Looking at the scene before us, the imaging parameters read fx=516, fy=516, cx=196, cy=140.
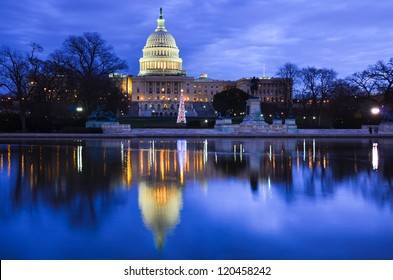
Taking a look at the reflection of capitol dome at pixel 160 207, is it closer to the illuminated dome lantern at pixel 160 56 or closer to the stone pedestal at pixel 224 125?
the stone pedestal at pixel 224 125

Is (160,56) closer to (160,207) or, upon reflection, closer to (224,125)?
(224,125)

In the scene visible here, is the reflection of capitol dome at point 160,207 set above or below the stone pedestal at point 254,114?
below

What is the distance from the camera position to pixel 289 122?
4844cm

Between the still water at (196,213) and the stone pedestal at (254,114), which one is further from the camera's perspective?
the stone pedestal at (254,114)

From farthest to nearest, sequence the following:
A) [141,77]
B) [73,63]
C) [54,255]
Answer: [141,77] < [73,63] < [54,255]

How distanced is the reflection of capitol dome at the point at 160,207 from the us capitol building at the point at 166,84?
402ft

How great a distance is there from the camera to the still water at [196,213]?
22.8ft

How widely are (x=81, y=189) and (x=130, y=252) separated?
17.9 ft

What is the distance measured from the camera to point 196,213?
9.34 m

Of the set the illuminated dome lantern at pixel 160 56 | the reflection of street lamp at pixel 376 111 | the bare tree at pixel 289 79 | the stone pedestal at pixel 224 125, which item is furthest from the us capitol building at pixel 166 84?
the stone pedestal at pixel 224 125

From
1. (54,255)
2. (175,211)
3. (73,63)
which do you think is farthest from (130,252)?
(73,63)

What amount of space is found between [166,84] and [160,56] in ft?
31.3

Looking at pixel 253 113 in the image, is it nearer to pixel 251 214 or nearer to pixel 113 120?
pixel 113 120

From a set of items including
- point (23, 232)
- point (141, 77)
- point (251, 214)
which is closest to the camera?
point (23, 232)
